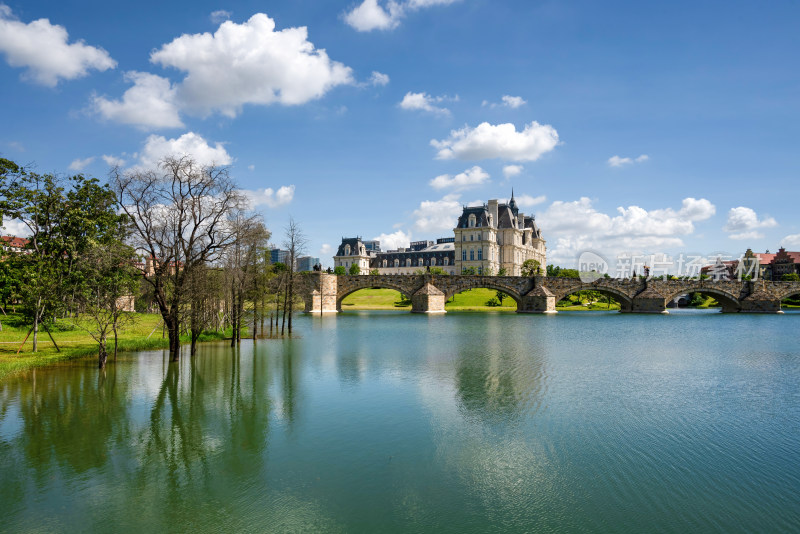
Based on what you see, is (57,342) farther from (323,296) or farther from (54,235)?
(323,296)

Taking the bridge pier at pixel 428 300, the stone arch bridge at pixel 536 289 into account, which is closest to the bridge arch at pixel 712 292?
the stone arch bridge at pixel 536 289

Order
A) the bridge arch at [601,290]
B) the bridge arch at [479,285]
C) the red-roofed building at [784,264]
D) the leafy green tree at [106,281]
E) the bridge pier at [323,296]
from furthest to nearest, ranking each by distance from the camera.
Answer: the red-roofed building at [784,264]
the bridge arch at [601,290]
the bridge arch at [479,285]
the bridge pier at [323,296]
the leafy green tree at [106,281]

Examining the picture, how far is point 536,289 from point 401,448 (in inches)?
2857

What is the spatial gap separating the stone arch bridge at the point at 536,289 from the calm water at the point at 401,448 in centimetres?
5114

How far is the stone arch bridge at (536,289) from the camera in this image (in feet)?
263

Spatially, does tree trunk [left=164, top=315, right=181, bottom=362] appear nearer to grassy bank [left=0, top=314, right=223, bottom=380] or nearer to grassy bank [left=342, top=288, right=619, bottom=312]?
grassy bank [left=0, top=314, right=223, bottom=380]

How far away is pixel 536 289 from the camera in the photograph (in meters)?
83.2

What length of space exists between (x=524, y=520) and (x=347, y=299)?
311 ft

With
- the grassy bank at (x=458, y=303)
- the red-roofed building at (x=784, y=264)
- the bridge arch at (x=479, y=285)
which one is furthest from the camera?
the red-roofed building at (x=784, y=264)

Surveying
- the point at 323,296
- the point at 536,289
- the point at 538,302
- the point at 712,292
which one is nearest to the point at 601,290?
the point at 536,289

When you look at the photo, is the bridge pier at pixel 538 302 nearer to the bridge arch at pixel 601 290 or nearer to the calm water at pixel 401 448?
the bridge arch at pixel 601 290

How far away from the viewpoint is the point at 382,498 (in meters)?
11.2

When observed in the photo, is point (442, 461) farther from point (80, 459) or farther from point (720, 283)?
point (720, 283)

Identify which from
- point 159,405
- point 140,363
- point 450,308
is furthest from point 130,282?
point 450,308
